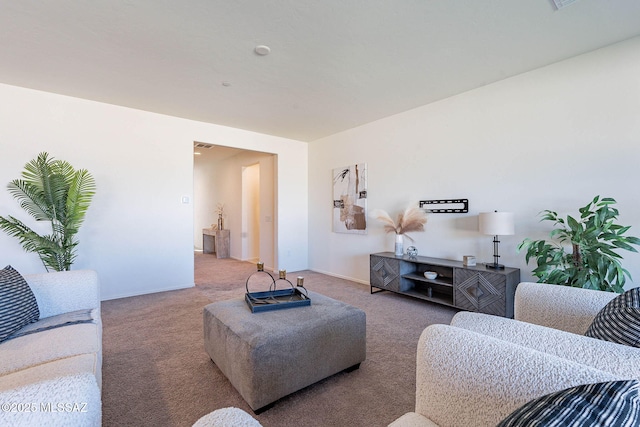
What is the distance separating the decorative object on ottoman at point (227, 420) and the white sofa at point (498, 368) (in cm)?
50

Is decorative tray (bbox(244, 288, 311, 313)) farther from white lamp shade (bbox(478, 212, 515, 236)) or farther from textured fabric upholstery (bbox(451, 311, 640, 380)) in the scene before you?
white lamp shade (bbox(478, 212, 515, 236))

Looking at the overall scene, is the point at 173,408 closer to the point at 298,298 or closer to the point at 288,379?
the point at 288,379

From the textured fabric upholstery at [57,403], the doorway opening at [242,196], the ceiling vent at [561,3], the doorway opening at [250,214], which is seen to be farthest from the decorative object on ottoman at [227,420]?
the doorway opening at [250,214]

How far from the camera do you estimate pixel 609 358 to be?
2.70 feet

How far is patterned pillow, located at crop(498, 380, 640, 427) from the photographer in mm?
510

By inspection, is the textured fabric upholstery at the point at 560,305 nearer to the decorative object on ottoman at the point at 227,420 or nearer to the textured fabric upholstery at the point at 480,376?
the textured fabric upholstery at the point at 480,376

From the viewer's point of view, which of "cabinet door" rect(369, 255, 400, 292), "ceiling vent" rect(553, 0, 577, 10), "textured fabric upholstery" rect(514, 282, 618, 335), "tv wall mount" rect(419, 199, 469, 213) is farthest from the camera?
"cabinet door" rect(369, 255, 400, 292)

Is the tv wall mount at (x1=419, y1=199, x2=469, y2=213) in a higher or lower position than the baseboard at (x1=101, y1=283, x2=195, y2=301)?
higher

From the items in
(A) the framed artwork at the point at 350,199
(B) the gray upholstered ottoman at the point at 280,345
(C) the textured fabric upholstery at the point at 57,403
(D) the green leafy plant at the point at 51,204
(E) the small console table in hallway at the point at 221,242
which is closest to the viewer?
(C) the textured fabric upholstery at the point at 57,403

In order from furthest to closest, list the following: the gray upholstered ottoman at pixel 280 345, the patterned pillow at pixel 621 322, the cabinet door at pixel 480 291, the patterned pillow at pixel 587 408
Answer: the cabinet door at pixel 480 291
the gray upholstered ottoman at pixel 280 345
the patterned pillow at pixel 621 322
the patterned pillow at pixel 587 408

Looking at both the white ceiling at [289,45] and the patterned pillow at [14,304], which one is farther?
the white ceiling at [289,45]

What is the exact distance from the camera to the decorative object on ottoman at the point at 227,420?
748mm

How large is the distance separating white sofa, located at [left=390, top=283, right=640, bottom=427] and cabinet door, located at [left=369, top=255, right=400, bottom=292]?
2526 mm

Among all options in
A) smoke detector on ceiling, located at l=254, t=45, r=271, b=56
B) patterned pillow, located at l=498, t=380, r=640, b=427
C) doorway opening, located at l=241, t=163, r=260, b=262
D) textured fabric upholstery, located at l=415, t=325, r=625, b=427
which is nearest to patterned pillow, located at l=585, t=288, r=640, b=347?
textured fabric upholstery, located at l=415, t=325, r=625, b=427
